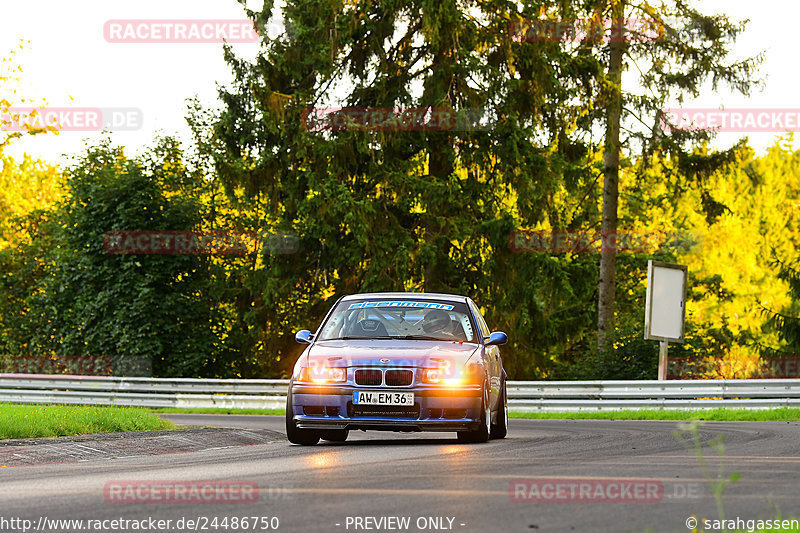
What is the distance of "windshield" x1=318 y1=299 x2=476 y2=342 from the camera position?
13.8 metres

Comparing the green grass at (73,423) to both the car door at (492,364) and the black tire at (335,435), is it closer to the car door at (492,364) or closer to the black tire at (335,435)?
the black tire at (335,435)

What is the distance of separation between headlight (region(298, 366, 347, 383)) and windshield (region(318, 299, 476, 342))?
0.89 metres

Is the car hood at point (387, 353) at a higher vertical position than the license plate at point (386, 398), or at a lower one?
higher

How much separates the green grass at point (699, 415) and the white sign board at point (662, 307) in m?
1.71

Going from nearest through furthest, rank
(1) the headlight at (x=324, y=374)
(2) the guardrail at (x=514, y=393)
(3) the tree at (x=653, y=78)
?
1. (1) the headlight at (x=324, y=374)
2. (2) the guardrail at (x=514, y=393)
3. (3) the tree at (x=653, y=78)

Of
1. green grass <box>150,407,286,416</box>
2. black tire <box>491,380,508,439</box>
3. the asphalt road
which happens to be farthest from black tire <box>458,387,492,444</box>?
green grass <box>150,407,286,416</box>

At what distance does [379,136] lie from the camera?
33.7 meters

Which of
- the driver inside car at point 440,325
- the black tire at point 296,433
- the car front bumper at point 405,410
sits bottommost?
the black tire at point 296,433

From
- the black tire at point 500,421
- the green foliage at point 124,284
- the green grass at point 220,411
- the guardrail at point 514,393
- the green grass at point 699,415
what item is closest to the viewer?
the black tire at point 500,421

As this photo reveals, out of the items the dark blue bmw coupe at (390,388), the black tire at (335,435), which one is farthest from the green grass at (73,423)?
the dark blue bmw coupe at (390,388)

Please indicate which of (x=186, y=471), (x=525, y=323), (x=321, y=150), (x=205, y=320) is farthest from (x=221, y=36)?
(x=186, y=471)

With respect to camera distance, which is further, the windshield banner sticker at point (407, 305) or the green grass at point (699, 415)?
the green grass at point (699, 415)

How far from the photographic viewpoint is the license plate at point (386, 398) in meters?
12.6

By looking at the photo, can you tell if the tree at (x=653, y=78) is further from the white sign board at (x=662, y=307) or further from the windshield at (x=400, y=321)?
the windshield at (x=400, y=321)
